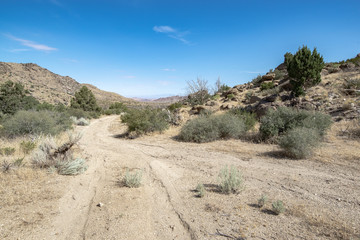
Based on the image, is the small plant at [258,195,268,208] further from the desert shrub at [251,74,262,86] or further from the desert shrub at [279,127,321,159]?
the desert shrub at [251,74,262,86]

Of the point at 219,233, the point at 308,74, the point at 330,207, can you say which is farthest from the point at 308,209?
the point at 308,74

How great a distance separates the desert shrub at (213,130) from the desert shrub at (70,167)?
19.1 feet

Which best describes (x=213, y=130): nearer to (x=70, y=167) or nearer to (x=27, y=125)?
(x=70, y=167)

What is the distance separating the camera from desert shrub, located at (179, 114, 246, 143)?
10242mm

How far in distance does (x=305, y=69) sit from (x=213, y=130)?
38.0 ft

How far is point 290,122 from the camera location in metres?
9.58

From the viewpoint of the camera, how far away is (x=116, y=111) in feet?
115

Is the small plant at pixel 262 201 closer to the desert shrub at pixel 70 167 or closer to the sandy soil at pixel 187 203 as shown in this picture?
the sandy soil at pixel 187 203

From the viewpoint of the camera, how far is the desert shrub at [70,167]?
18.2ft

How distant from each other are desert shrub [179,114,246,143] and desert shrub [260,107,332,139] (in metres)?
1.30

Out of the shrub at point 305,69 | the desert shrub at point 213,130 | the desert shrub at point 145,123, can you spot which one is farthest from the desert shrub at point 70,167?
the shrub at point 305,69

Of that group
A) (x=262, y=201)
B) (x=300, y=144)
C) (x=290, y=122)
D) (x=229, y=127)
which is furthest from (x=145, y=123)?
(x=262, y=201)

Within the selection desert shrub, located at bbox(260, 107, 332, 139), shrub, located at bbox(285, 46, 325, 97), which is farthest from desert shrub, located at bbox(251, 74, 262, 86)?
desert shrub, located at bbox(260, 107, 332, 139)

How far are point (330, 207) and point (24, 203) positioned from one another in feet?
19.0
